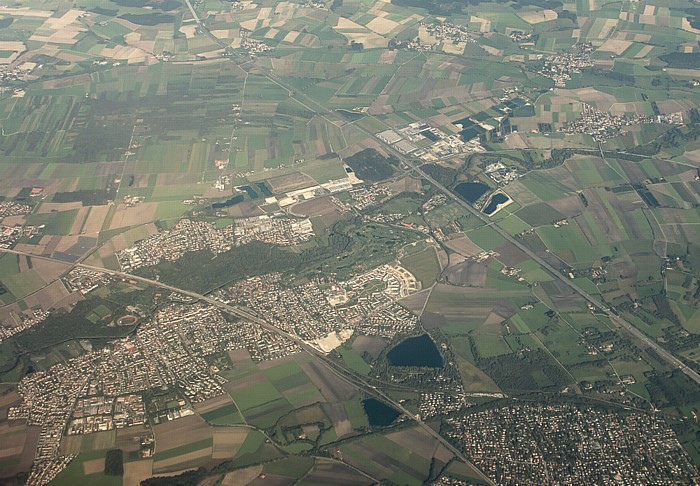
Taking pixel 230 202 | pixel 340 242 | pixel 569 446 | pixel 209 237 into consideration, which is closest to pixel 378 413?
pixel 569 446

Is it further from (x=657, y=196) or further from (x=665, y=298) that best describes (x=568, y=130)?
(x=665, y=298)

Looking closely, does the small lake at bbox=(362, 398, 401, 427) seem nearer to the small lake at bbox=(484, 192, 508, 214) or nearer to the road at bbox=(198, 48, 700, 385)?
the road at bbox=(198, 48, 700, 385)

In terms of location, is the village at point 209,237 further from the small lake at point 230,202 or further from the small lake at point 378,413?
the small lake at point 378,413

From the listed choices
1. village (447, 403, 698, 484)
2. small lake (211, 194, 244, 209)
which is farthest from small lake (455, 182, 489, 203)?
village (447, 403, 698, 484)

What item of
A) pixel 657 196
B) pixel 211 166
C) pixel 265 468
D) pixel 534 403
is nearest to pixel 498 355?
pixel 534 403

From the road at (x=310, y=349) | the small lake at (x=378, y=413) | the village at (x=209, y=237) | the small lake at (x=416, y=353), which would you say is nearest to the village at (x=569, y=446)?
the road at (x=310, y=349)
